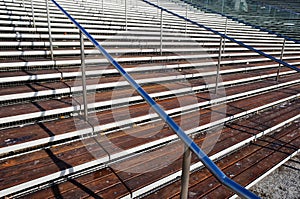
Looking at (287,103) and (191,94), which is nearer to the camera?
(191,94)

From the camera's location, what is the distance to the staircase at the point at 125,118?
6.63 ft

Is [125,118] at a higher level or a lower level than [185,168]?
lower

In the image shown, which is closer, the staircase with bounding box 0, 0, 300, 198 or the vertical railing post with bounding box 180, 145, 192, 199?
the vertical railing post with bounding box 180, 145, 192, 199

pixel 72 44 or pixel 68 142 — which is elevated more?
pixel 72 44

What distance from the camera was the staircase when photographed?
2.02m

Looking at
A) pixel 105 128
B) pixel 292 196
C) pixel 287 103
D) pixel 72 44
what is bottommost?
pixel 292 196

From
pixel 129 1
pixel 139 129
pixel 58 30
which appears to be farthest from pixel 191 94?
pixel 129 1

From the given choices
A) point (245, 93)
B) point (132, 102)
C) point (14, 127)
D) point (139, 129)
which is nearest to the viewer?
point (14, 127)

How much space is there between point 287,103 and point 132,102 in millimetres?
2904

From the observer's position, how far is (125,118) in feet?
8.60

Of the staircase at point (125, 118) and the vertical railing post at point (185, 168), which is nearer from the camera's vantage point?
the vertical railing post at point (185, 168)

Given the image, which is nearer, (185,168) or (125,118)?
(185,168)

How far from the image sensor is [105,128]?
8.00 feet

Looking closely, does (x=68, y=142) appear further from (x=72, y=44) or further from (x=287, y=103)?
(x=287, y=103)
